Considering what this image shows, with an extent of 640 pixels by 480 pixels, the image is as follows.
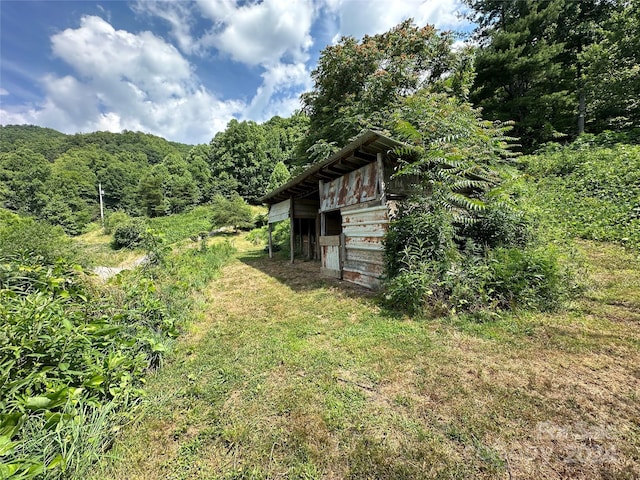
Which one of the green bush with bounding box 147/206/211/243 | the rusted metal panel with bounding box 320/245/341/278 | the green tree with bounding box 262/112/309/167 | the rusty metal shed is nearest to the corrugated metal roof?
the rusty metal shed

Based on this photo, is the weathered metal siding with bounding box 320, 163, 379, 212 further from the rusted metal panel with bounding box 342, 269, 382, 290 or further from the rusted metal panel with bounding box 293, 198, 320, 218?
the rusted metal panel with bounding box 293, 198, 320, 218

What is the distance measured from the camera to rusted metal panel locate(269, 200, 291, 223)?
36.1 ft

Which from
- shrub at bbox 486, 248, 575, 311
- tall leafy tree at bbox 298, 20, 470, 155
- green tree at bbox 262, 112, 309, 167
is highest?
green tree at bbox 262, 112, 309, 167

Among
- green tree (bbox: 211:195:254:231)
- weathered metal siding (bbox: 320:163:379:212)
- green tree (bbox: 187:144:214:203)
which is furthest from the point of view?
green tree (bbox: 187:144:214:203)

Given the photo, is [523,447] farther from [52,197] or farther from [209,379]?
[52,197]

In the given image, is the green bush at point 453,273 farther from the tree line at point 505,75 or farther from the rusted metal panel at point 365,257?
the tree line at point 505,75

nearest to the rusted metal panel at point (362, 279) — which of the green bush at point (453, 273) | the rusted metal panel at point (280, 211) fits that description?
the green bush at point (453, 273)

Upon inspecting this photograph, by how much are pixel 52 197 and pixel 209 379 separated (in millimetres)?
49162

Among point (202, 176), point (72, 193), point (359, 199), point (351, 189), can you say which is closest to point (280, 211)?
point (351, 189)

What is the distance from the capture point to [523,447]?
183 cm

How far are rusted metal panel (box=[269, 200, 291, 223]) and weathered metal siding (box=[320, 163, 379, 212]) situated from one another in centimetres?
326

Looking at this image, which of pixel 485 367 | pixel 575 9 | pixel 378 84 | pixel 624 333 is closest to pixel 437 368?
pixel 485 367

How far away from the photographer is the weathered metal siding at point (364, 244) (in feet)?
18.3

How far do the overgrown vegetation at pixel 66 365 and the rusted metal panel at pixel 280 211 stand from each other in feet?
25.4
